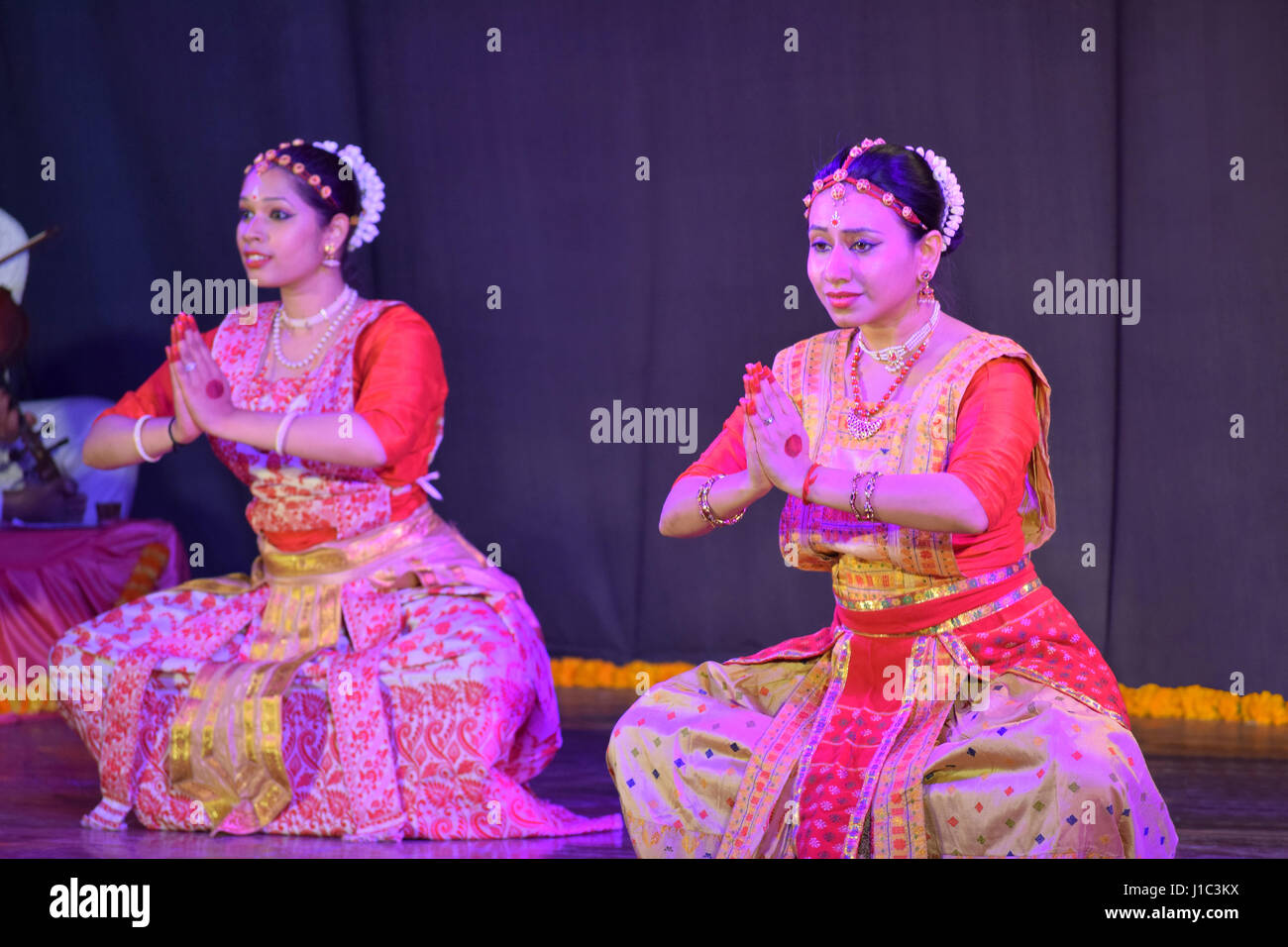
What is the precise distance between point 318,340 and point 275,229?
0.27 m

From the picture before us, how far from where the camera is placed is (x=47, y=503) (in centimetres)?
527

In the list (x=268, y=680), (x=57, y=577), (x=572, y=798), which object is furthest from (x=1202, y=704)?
(x=57, y=577)

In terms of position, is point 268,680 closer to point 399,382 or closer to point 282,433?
point 282,433

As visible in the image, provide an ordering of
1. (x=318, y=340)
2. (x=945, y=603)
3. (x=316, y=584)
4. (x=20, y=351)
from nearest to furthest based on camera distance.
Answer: (x=945, y=603) → (x=316, y=584) → (x=318, y=340) → (x=20, y=351)

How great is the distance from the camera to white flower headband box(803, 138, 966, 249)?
2541 millimetres

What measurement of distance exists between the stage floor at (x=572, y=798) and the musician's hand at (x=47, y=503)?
29.2 inches

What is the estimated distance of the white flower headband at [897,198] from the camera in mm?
2541

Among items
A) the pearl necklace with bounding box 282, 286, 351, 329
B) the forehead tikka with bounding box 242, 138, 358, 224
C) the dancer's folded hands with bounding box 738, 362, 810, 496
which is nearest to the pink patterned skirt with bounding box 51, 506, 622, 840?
the pearl necklace with bounding box 282, 286, 351, 329

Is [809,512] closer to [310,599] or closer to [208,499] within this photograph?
[310,599]

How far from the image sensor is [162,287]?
569 cm

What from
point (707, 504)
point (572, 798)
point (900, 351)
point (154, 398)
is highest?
point (900, 351)

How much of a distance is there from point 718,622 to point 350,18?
104 inches

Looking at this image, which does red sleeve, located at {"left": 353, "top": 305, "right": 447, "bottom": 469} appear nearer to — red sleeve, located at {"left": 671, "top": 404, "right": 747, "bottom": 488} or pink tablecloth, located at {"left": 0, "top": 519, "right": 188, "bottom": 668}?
red sleeve, located at {"left": 671, "top": 404, "right": 747, "bottom": 488}

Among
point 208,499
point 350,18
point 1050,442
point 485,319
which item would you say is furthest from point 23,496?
point 1050,442
